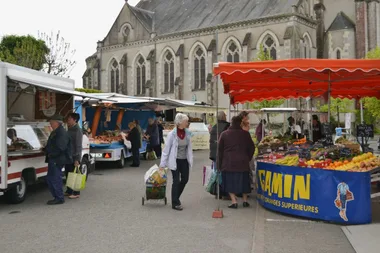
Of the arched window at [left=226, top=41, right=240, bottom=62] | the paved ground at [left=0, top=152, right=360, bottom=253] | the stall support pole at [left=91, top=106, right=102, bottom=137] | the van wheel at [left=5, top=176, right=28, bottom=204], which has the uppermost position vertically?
the arched window at [left=226, top=41, right=240, bottom=62]

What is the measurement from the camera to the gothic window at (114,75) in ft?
175

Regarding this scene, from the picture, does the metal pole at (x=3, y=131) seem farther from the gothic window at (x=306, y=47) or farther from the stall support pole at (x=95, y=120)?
the gothic window at (x=306, y=47)

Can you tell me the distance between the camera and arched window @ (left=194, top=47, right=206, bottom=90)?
149ft

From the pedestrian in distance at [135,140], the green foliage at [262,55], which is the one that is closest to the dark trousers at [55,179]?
the pedestrian in distance at [135,140]

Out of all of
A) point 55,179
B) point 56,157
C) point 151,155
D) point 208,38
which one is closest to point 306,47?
point 208,38

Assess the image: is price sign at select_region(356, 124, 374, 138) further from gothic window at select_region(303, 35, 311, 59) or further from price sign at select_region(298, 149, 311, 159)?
gothic window at select_region(303, 35, 311, 59)

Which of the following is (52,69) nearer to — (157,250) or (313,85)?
(313,85)

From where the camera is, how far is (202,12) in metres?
48.3

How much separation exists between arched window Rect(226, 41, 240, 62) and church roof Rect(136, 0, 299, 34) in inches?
90.8

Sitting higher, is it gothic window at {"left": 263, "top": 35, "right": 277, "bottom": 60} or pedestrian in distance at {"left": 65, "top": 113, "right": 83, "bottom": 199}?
gothic window at {"left": 263, "top": 35, "right": 277, "bottom": 60}

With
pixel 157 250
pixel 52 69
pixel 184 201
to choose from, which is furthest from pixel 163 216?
pixel 52 69

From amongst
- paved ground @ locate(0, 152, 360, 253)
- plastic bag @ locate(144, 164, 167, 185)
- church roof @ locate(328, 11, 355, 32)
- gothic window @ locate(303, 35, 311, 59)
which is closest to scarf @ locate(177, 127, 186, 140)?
plastic bag @ locate(144, 164, 167, 185)

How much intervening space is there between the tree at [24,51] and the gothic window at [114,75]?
12.5 metres

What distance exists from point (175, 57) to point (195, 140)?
22.5m
